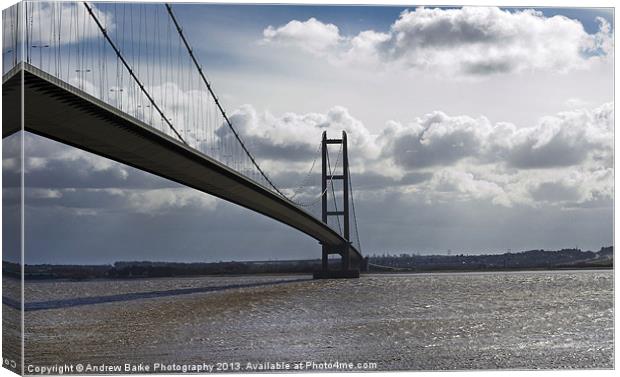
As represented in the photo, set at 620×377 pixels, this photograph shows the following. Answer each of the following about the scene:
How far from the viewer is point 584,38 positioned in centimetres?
1213

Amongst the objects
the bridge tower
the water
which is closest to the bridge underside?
the water

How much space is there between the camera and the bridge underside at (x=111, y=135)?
11.2 m

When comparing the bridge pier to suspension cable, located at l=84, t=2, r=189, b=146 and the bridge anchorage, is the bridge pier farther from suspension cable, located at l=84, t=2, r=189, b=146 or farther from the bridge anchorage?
suspension cable, located at l=84, t=2, r=189, b=146

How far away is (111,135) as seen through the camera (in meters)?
14.6

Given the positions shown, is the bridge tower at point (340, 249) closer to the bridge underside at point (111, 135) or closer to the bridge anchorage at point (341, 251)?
the bridge anchorage at point (341, 251)

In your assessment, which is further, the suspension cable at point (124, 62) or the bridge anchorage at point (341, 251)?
the bridge anchorage at point (341, 251)

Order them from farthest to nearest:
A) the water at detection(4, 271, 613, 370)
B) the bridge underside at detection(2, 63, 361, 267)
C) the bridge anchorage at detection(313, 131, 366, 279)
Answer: the bridge anchorage at detection(313, 131, 366, 279), the water at detection(4, 271, 613, 370), the bridge underside at detection(2, 63, 361, 267)

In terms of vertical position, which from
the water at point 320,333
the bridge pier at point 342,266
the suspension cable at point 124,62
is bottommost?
the water at point 320,333

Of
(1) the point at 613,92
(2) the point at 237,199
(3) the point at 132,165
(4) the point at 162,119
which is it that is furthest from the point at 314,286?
(1) the point at 613,92

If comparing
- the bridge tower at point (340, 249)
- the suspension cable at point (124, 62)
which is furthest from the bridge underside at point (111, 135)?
the bridge tower at point (340, 249)

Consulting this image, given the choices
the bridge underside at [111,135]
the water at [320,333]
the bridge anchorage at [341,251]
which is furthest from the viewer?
the bridge anchorage at [341,251]

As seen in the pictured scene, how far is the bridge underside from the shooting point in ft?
36.9

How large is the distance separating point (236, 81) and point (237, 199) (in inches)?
325

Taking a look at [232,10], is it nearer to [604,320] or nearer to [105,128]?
[105,128]
